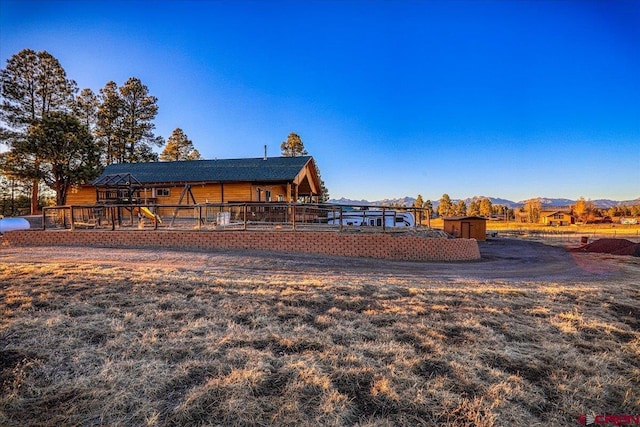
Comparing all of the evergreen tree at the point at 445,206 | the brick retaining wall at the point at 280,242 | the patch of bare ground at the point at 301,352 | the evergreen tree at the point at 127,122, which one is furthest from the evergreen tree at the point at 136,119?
the evergreen tree at the point at 445,206

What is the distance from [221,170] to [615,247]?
27.0 m

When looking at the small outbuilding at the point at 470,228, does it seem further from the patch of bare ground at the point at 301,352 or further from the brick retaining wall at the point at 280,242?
the patch of bare ground at the point at 301,352

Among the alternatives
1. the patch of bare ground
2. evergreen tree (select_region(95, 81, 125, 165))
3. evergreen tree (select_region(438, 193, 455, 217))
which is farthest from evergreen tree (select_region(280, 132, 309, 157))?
evergreen tree (select_region(438, 193, 455, 217))

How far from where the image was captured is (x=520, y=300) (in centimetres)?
650

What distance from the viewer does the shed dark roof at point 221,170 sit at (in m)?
20.4

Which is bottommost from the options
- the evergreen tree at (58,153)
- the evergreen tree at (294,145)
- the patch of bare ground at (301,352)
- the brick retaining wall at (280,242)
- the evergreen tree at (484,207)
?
the patch of bare ground at (301,352)

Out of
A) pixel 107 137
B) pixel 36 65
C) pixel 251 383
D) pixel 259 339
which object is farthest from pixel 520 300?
pixel 107 137

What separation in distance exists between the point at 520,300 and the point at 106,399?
715 cm

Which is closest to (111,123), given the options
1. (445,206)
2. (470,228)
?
(470,228)

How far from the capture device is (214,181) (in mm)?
20375

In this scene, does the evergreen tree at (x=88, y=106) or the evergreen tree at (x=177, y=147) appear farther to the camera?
the evergreen tree at (x=177, y=147)

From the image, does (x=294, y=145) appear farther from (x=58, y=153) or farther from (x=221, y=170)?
(x=58, y=153)

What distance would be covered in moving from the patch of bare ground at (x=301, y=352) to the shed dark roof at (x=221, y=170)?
13.7 meters

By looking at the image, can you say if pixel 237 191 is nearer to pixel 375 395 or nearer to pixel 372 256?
pixel 372 256
